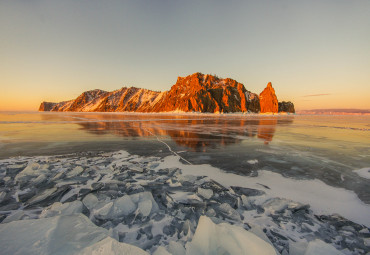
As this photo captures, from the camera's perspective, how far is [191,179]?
3941 mm

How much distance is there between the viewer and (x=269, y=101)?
160250mm

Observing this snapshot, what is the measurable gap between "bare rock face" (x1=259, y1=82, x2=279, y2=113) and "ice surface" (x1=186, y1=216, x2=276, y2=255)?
17968 centimetres

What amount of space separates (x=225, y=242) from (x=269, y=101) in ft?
598

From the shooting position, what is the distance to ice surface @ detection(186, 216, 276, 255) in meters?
1.67

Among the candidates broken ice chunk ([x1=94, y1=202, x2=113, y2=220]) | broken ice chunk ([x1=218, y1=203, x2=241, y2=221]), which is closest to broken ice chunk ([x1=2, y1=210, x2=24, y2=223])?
broken ice chunk ([x1=94, y1=202, x2=113, y2=220])

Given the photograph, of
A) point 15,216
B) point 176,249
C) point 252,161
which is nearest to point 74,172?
point 15,216

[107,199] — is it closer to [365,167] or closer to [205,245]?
[205,245]

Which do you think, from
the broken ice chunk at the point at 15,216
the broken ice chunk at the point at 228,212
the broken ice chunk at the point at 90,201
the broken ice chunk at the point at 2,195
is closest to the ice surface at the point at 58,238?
the broken ice chunk at the point at 90,201

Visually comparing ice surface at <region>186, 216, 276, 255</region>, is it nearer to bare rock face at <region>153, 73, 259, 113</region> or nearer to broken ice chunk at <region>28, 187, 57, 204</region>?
broken ice chunk at <region>28, 187, 57, 204</region>

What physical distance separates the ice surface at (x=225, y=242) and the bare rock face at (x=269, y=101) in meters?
180

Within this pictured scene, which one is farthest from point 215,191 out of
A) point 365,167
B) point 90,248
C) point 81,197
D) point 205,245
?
point 365,167

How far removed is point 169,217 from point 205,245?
3.17 ft

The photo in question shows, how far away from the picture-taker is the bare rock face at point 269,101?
15825cm

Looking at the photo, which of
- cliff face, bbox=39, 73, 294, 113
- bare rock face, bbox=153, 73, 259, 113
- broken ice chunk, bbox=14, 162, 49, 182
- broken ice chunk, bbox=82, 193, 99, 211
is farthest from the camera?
cliff face, bbox=39, 73, 294, 113
